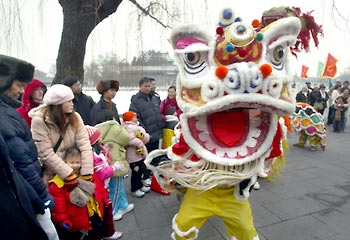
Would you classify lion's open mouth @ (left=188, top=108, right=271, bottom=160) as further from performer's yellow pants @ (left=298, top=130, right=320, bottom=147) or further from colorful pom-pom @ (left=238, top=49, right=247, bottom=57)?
performer's yellow pants @ (left=298, top=130, right=320, bottom=147)

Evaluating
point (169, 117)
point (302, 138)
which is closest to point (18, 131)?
point (169, 117)

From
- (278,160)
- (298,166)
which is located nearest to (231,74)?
(278,160)

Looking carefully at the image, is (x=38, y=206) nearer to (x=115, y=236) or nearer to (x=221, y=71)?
(x=115, y=236)

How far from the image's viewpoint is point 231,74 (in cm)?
158

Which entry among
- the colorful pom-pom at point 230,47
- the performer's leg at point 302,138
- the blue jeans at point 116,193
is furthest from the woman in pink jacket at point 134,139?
the performer's leg at point 302,138

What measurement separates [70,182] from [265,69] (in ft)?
5.18

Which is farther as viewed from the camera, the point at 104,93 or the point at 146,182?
the point at 146,182

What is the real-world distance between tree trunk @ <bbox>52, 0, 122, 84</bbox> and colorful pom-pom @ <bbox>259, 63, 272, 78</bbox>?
268 cm

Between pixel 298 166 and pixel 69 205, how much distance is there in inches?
159

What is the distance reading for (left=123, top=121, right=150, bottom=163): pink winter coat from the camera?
10.2ft

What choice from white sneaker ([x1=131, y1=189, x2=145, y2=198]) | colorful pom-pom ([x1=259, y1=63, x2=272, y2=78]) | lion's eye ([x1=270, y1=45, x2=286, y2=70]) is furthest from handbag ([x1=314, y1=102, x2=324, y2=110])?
colorful pom-pom ([x1=259, y1=63, x2=272, y2=78])

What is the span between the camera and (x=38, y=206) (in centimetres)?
163

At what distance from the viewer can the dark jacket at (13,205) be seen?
4.43ft

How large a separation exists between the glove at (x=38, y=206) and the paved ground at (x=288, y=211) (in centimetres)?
113
